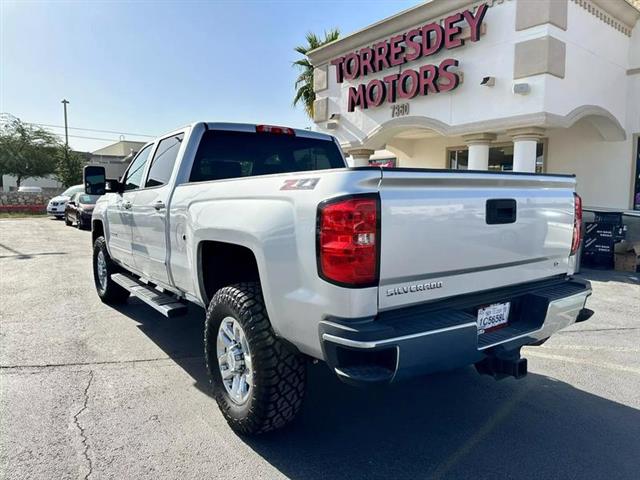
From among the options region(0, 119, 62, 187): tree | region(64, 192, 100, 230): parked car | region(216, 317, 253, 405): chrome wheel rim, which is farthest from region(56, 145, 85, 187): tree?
region(216, 317, 253, 405): chrome wheel rim

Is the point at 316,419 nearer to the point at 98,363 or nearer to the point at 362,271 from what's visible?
the point at 362,271

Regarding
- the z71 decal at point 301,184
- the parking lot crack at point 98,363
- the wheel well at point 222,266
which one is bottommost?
the parking lot crack at point 98,363

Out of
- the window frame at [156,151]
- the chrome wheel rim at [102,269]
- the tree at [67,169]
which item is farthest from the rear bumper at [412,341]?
the tree at [67,169]

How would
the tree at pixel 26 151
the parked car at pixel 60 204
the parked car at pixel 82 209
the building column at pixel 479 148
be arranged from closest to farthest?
the building column at pixel 479 148
the parked car at pixel 82 209
the parked car at pixel 60 204
the tree at pixel 26 151

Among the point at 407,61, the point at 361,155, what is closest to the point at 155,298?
the point at 407,61

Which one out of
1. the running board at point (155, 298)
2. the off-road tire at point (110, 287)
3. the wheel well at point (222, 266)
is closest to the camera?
the wheel well at point (222, 266)

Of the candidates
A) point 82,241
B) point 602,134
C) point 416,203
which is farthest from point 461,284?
point 82,241

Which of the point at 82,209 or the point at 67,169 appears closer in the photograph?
the point at 82,209

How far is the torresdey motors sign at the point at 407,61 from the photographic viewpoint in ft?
35.7

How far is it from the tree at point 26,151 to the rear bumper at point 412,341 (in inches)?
1701

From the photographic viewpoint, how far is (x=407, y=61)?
1212 centimetres

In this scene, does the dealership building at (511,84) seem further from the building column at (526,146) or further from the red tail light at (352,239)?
the red tail light at (352,239)

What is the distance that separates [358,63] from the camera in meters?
13.4

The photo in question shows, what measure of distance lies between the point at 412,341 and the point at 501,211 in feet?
3.77
